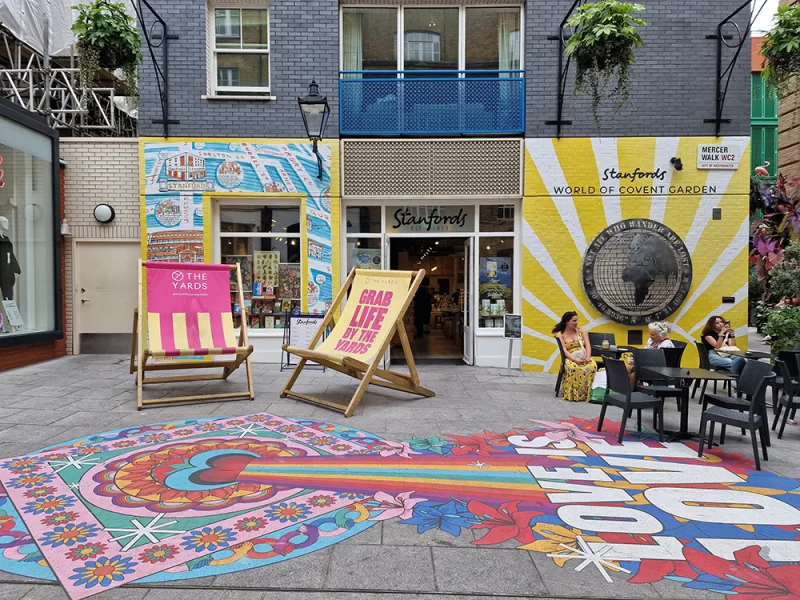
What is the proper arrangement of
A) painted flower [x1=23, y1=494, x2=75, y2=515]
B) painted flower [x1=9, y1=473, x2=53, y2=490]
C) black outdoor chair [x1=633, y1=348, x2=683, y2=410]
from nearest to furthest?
painted flower [x1=23, y1=494, x2=75, y2=515]
painted flower [x1=9, y1=473, x2=53, y2=490]
black outdoor chair [x1=633, y1=348, x2=683, y2=410]

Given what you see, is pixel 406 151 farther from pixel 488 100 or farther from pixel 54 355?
pixel 54 355

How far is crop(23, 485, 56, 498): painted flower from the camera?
380cm

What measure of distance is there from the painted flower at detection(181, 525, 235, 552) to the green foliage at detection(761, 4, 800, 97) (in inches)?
334

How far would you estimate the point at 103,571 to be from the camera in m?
2.86

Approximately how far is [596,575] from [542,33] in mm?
9222

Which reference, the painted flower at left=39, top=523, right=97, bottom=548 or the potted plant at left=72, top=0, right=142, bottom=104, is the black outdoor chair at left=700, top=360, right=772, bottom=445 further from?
the potted plant at left=72, top=0, right=142, bottom=104

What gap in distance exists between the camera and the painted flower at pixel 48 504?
3568mm

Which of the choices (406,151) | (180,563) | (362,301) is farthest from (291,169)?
(180,563)

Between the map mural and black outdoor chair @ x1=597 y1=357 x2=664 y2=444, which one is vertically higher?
the map mural

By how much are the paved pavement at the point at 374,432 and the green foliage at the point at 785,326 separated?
2.26 meters

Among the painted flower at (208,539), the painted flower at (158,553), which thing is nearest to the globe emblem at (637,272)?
the painted flower at (208,539)

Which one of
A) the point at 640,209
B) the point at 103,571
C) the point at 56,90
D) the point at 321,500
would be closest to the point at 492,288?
the point at 640,209

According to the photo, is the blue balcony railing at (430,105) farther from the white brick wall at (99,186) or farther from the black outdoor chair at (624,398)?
the black outdoor chair at (624,398)

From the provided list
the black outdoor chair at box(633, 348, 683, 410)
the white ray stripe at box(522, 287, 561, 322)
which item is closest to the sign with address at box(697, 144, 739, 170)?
the white ray stripe at box(522, 287, 561, 322)
